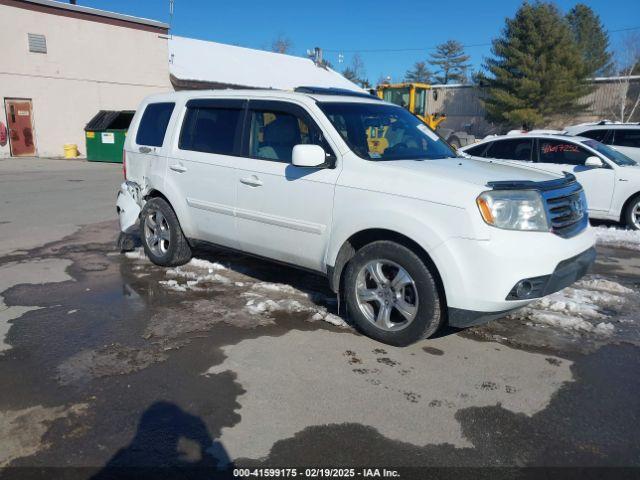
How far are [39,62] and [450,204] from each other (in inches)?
1005

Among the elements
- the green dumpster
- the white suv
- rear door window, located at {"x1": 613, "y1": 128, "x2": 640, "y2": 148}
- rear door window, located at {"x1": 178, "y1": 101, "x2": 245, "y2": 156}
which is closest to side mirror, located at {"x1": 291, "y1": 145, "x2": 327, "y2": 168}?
the white suv

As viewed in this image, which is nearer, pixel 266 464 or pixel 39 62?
pixel 266 464

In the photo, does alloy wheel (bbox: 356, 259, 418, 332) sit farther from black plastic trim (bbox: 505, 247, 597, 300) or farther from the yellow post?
the yellow post

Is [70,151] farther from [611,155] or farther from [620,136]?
[611,155]

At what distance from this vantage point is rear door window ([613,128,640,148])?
11.0 m

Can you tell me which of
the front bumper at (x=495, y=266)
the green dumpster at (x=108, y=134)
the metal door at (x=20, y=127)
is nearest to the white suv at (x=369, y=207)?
the front bumper at (x=495, y=266)

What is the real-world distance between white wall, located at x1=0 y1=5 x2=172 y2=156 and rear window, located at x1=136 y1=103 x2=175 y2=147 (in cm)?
2081

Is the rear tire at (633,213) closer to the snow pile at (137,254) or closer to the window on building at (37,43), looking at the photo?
the snow pile at (137,254)

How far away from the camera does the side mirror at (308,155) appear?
4.27 metres

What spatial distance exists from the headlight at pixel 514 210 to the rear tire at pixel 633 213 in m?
5.87

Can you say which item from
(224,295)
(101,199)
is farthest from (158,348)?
(101,199)

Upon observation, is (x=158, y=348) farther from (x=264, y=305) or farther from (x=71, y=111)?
(x=71, y=111)

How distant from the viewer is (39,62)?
24.1 meters

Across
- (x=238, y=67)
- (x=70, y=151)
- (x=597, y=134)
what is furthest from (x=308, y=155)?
(x=238, y=67)
